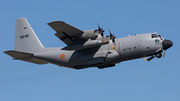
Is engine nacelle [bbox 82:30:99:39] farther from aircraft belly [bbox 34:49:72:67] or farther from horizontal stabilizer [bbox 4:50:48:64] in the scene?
horizontal stabilizer [bbox 4:50:48:64]

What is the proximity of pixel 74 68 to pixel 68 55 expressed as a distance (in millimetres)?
1461

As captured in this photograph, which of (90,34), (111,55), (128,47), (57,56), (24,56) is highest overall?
(90,34)

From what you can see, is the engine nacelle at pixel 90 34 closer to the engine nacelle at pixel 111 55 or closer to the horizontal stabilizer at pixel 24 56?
the engine nacelle at pixel 111 55

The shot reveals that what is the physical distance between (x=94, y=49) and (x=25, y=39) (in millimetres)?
7204

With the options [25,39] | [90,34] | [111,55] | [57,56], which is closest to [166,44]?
[111,55]

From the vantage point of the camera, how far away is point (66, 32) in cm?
2175

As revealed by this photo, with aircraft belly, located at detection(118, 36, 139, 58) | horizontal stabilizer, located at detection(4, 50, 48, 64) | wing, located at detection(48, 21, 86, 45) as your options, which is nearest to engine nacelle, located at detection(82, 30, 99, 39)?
wing, located at detection(48, 21, 86, 45)

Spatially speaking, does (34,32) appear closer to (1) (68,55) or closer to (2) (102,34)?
(1) (68,55)

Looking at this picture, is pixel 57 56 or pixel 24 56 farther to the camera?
pixel 57 56

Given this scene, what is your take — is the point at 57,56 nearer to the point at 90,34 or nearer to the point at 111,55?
the point at 90,34

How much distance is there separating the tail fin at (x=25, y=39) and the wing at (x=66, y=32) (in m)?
4.02

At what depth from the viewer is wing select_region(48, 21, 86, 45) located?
68.0 ft

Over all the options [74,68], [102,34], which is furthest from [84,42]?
[74,68]

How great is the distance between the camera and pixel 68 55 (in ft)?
78.5
